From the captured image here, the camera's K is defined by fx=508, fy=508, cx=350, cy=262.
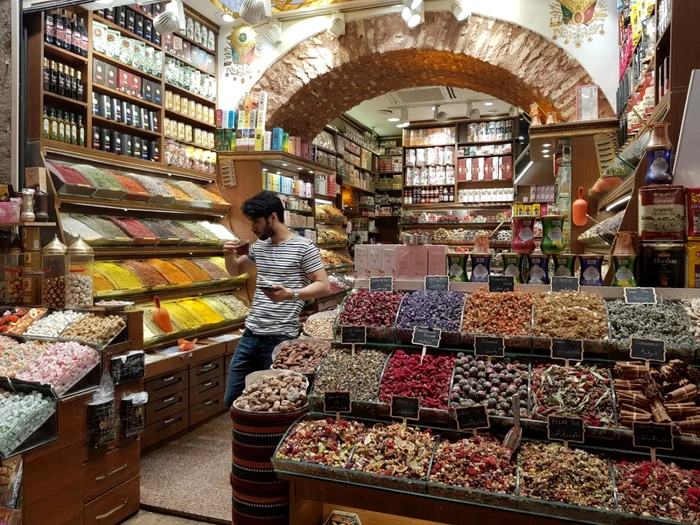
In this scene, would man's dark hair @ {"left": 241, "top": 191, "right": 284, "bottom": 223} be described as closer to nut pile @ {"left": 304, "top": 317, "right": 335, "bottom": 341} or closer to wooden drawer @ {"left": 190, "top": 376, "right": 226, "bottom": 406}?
nut pile @ {"left": 304, "top": 317, "right": 335, "bottom": 341}

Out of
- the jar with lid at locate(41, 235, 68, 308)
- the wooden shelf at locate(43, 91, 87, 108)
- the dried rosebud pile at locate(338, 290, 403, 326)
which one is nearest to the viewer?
the dried rosebud pile at locate(338, 290, 403, 326)

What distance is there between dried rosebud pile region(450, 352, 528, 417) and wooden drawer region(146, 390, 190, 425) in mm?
2581

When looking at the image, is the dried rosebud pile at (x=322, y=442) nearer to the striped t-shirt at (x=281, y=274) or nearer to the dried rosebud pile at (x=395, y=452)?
the dried rosebud pile at (x=395, y=452)

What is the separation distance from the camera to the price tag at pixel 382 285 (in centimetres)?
249

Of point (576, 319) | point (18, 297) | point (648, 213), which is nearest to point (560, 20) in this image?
point (648, 213)

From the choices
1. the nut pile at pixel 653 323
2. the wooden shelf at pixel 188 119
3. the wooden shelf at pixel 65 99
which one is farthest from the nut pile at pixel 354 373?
the wooden shelf at pixel 188 119

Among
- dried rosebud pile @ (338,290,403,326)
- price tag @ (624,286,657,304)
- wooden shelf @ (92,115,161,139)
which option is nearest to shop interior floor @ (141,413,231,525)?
dried rosebud pile @ (338,290,403,326)

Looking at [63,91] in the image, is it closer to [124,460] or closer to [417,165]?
[124,460]

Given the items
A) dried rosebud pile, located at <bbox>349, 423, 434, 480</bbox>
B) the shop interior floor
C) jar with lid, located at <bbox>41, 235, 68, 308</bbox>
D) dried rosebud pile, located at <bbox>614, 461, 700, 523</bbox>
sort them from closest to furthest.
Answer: dried rosebud pile, located at <bbox>614, 461, 700, 523</bbox> → dried rosebud pile, located at <bbox>349, 423, 434, 480</bbox> → the shop interior floor → jar with lid, located at <bbox>41, 235, 68, 308</bbox>

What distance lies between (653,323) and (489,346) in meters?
0.62

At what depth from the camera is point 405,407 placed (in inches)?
76.4

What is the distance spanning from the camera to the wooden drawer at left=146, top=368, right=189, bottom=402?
3.75 m

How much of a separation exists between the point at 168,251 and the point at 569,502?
159 inches

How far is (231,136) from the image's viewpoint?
5.87 m
